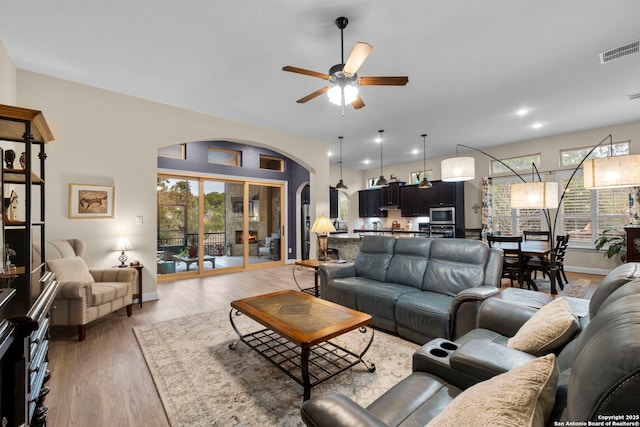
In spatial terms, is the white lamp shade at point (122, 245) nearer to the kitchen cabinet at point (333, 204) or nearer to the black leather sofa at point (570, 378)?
the black leather sofa at point (570, 378)

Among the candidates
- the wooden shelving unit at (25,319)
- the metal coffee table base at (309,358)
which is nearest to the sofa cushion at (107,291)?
the wooden shelving unit at (25,319)

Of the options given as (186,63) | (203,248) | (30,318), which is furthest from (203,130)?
(30,318)

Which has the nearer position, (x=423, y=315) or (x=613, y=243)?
(x=423, y=315)

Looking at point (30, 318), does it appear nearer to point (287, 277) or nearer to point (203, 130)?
point (203, 130)

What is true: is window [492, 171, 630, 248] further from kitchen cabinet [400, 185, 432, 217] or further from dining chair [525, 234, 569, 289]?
dining chair [525, 234, 569, 289]

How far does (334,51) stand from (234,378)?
330 cm

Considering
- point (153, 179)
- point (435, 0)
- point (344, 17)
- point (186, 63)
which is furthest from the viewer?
Result: point (153, 179)

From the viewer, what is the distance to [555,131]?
596cm

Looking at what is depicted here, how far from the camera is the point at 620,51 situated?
307 centimetres

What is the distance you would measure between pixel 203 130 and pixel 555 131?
709 cm

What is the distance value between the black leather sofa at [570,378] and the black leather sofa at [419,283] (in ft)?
2.12

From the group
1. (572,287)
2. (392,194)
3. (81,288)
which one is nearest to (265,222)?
(392,194)

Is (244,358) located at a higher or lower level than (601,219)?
lower

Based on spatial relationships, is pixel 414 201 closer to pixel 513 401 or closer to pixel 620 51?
pixel 620 51
